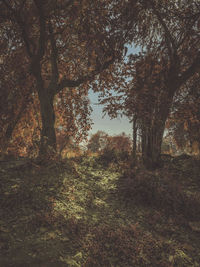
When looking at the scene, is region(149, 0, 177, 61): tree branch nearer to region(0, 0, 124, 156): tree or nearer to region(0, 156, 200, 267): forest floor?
region(0, 0, 124, 156): tree

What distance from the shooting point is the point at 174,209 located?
5574mm

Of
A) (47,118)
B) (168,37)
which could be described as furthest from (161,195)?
(168,37)

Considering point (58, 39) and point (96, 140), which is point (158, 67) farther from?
point (96, 140)

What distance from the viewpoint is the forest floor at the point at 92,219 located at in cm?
336

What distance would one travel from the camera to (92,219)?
15.3ft

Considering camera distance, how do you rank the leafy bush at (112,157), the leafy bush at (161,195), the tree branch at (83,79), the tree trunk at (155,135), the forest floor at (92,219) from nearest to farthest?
1. the forest floor at (92,219)
2. the leafy bush at (161,195)
3. the tree trunk at (155,135)
4. the tree branch at (83,79)
5. the leafy bush at (112,157)

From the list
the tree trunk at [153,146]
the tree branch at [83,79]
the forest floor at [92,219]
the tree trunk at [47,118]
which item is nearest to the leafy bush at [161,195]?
the forest floor at [92,219]

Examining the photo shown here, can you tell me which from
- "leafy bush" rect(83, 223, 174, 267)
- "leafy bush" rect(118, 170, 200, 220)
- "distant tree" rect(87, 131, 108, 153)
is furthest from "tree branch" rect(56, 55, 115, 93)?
"distant tree" rect(87, 131, 108, 153)

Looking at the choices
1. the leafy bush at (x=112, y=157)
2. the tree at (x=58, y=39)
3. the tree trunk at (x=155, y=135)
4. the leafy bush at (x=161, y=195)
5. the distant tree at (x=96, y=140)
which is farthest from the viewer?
the distant tree at (x=96, y=140)

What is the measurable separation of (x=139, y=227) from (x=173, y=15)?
926 centimetres

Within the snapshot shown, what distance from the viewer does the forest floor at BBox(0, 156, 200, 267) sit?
11.0 feet

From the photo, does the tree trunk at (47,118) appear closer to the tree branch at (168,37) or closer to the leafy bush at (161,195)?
the leafy bush at (161,195)

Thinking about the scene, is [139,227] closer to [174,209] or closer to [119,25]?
[174,209]

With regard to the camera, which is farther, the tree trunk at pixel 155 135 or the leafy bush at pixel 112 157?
the leafy bush at pixel 112 157
